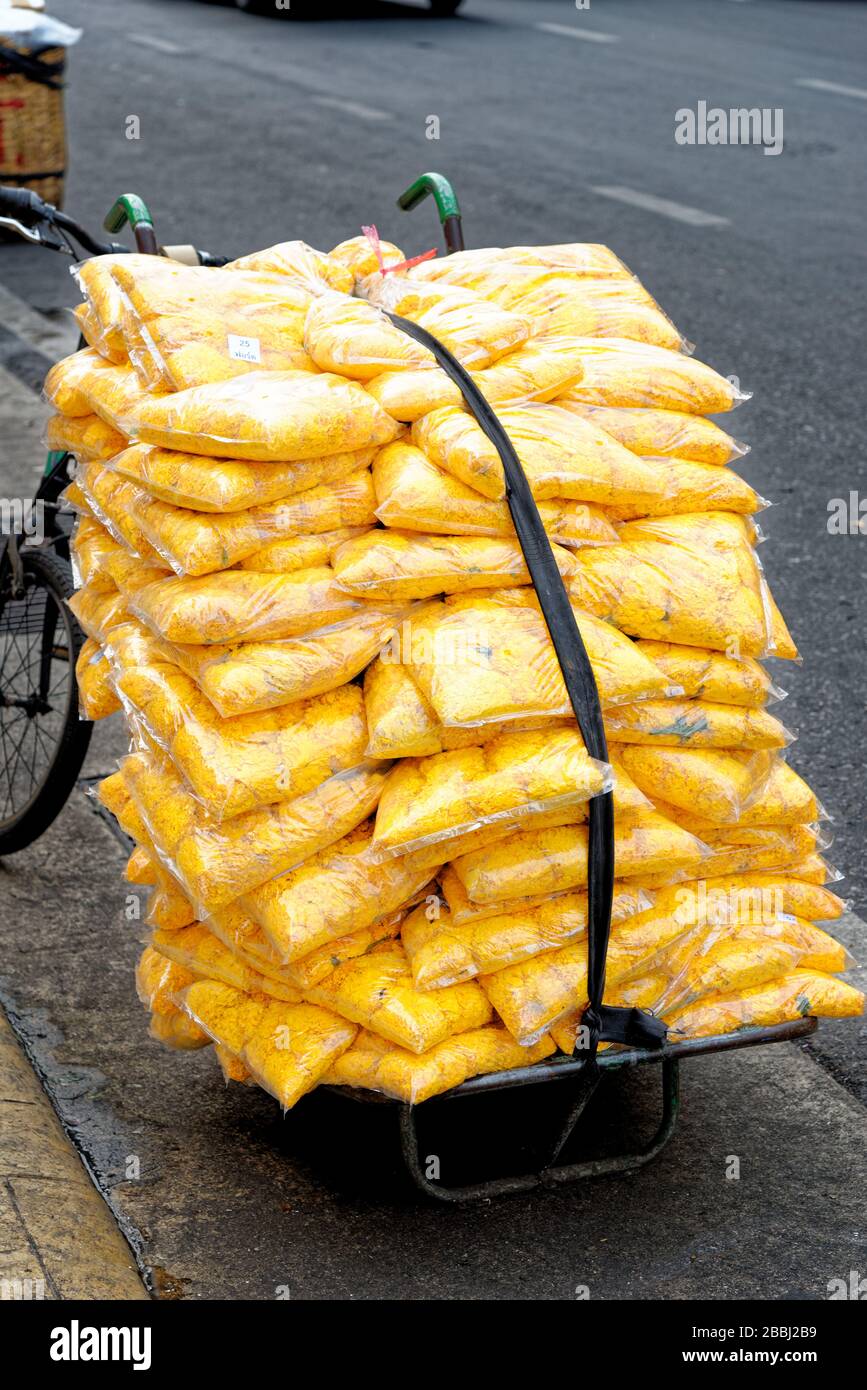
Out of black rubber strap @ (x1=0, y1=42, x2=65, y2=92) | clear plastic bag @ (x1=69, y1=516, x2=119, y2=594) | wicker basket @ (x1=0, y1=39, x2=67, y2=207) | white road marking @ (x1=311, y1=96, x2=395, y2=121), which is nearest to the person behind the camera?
clear plastic bag @ (x1=69, y1=516, x2=119, y2=594)

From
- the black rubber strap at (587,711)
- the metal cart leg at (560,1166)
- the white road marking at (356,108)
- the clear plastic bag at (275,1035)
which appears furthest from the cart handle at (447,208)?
the white road marking at (356,108)

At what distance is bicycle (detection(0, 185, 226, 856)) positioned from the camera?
3.80 metres

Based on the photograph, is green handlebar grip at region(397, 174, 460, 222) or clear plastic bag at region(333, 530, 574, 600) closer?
clear plastic bag at region(333, 530, 574, 600)

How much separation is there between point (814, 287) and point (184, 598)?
7087 mm

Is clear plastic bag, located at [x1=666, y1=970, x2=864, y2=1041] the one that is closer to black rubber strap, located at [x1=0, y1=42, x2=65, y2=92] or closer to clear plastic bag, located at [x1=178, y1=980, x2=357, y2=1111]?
clear plastic bag, located at [x1=178, y1=980, x2=357, y2=1111]

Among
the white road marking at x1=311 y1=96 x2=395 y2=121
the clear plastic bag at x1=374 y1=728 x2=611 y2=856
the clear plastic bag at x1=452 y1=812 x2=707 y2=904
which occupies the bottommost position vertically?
the clear plastic bag at x1=452 y1=812 x2=707 y2=904

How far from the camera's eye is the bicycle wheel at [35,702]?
12.6ft

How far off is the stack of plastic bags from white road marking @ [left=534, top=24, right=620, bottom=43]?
51.1 feet

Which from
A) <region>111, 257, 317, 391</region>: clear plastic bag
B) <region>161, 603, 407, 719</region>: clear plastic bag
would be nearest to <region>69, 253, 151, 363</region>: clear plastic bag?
<region>111, 257, 317, 391</region>: clear plastic bag

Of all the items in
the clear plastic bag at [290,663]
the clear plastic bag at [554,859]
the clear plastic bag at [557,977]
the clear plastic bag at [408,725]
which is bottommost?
the clear plastic bag at [557,977]

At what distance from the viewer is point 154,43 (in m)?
17.8

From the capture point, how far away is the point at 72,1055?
137 inches

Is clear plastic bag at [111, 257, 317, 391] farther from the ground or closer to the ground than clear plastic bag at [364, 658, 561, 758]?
farther from the ground

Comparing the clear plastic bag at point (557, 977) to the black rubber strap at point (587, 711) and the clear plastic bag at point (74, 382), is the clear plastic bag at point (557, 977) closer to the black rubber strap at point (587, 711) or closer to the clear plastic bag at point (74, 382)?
the black rubber strap at point (587, 711)
